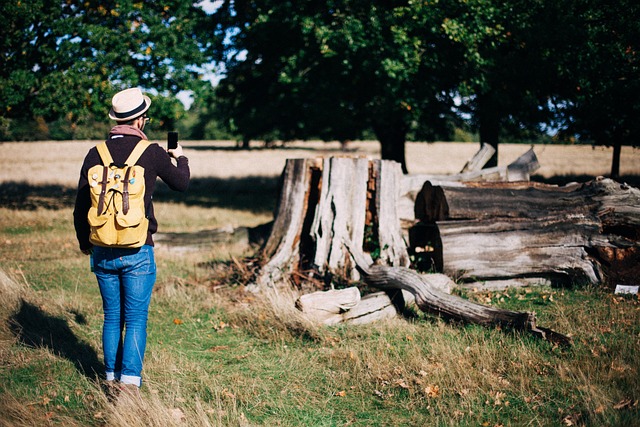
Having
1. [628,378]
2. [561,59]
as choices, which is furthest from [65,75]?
[628,378]

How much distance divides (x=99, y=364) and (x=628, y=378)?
15.0 feet

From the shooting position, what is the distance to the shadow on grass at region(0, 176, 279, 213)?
664 inches

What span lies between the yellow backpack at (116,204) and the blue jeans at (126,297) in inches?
6.7

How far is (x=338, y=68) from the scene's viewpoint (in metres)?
14.5

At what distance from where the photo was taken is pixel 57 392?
4449 mm

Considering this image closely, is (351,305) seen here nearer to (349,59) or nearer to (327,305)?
(327,305)

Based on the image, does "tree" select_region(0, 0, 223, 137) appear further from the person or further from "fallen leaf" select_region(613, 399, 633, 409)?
"fallen leaf" select_region(613, 399, 633, 409)

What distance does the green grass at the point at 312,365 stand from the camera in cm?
397

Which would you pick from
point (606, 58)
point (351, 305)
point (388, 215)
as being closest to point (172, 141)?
point (351, 305)

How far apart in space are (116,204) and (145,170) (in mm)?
322

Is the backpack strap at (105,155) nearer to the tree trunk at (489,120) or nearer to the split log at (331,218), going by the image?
the split log at (331,218)

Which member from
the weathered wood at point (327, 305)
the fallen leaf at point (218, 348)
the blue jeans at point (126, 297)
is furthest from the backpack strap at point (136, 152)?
the weathered wood at point (327, 305)

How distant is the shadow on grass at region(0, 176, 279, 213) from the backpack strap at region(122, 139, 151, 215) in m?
12.3

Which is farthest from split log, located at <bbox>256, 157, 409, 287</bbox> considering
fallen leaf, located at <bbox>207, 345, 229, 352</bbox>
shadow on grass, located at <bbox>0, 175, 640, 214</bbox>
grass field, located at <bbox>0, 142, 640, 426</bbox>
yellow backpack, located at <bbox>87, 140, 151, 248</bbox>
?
shadow on grass, located at <bbox>0, 175, 640, 214</bbox>
